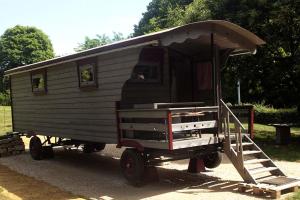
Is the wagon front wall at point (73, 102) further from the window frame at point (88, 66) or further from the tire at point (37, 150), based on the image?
the tire at point (37, 150)

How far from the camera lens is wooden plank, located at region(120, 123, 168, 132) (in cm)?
891

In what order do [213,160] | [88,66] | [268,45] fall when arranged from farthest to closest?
[268,45] → [88,66] → [213,160]

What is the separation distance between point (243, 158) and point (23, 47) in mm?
57866

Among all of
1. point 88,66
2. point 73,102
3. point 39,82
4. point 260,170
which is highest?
point 88,66

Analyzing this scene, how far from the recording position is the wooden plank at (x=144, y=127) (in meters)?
8.91

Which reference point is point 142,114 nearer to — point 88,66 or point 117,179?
point 117,179

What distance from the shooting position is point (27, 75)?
15875 mm

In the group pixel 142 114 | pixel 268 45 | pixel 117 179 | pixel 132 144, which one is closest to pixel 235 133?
pixel 142 114

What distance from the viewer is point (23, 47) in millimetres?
62594

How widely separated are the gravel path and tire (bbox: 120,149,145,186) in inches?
8.2

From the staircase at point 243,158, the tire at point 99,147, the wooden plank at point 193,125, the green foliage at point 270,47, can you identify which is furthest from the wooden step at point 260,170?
the tire at point 99,147

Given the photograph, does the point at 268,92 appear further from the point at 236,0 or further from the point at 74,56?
the point at 74,56

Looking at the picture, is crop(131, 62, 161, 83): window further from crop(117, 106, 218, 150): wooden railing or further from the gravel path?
the gravel path

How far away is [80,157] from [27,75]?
3696 mm
